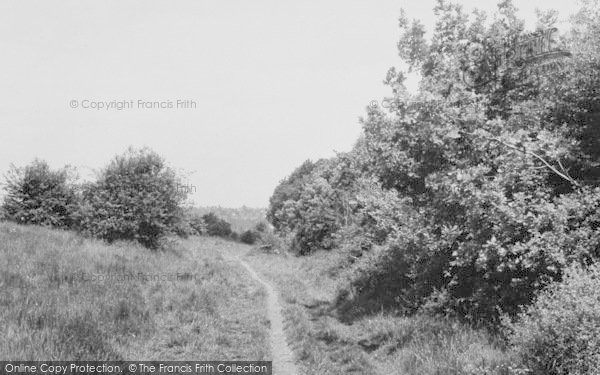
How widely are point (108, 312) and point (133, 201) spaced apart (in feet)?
40.5

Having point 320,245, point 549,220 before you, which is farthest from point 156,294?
point 320,245

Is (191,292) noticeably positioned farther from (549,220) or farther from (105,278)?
(549,220)

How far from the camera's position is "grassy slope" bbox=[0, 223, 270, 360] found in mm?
7000

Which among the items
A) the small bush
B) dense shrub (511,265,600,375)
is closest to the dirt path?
dense shrub (511,265,600,375)

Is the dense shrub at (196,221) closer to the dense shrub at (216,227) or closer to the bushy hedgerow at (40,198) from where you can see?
the bushy hedgerow at (40,198)

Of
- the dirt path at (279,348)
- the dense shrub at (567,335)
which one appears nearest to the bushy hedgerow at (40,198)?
the dirt path at (279,348)

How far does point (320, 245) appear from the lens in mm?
34000

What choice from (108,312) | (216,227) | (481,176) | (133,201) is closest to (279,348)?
(108,312)

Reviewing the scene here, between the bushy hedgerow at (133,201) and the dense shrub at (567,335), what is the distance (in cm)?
1832

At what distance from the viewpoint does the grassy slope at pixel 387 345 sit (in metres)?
7.50

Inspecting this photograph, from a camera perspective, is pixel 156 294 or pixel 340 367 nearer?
pixel 340 367

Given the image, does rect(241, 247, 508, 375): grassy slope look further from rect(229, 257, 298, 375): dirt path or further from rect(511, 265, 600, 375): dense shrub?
rect(511, 265, 600, 375): dense shrub

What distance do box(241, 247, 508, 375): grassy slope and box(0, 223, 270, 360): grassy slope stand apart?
1.23 meters

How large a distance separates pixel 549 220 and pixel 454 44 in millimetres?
7100
